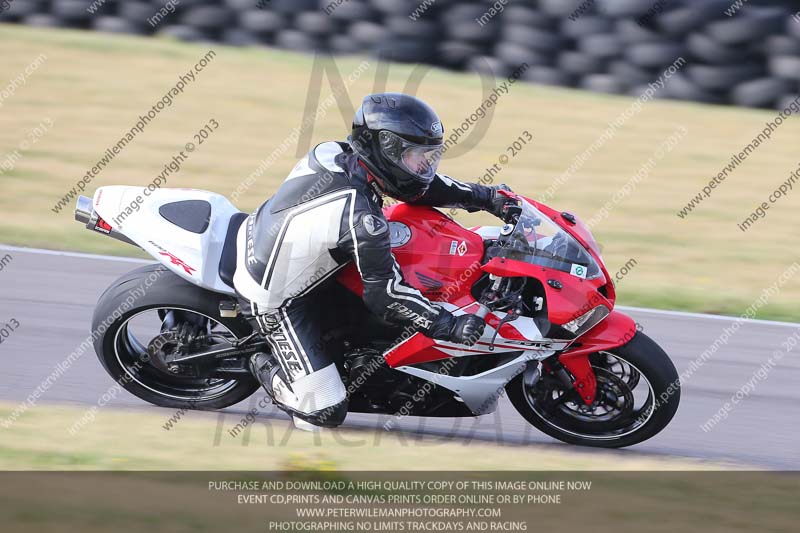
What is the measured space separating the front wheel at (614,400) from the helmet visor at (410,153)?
1282 millimetres

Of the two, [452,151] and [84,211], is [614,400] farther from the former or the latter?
[452,151]

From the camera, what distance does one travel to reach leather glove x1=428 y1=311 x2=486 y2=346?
472cm

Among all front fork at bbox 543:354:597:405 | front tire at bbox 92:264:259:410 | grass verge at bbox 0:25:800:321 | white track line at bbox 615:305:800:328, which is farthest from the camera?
grass verge at bbox 0:25:800:321

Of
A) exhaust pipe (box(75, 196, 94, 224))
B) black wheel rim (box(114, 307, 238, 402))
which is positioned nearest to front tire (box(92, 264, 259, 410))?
black wheel rim (box(114, 307, 238, 402))

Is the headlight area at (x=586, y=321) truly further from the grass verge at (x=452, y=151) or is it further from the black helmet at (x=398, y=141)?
the grass verge at (x=452, y=151)

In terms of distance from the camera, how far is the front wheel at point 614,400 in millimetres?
5098

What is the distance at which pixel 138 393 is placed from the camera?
222 inches

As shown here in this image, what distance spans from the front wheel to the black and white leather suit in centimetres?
91

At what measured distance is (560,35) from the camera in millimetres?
12406

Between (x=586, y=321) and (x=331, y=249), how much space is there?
129 centimetres

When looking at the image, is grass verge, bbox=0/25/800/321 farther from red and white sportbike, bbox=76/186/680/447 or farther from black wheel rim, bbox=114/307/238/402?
black wheel rim, bbox=114/307/238/402

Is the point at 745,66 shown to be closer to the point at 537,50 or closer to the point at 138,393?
the point at 537,50

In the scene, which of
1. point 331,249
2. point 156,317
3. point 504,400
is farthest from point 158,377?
point 504,400

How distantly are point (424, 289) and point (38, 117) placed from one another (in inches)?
327
